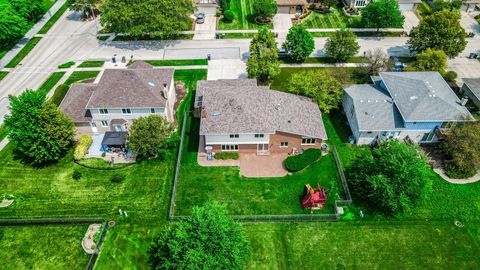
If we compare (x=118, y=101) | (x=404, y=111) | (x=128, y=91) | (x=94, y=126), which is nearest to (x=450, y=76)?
(x=404, y=111)

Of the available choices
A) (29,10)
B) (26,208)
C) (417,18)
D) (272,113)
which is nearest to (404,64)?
(417,18)

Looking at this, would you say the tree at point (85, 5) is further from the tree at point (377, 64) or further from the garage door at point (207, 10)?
the tree at point (377, 64)

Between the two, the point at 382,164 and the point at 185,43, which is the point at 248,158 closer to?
the point at 382,164

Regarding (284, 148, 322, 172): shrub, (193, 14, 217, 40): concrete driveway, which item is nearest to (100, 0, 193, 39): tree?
(193, 14, 217, 40): concrete driveway

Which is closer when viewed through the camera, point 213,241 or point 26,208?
point 213,241

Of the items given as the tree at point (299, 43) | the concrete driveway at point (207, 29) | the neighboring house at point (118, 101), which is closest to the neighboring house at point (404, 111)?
the tree at point (299, 43)
